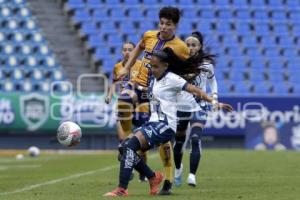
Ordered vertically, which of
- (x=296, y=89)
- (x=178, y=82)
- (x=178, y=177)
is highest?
(x=178, y=82)

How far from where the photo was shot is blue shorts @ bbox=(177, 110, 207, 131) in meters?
12.5

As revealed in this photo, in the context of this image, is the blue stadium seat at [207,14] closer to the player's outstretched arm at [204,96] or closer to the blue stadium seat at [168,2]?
the blue stadium seat at [168,2]

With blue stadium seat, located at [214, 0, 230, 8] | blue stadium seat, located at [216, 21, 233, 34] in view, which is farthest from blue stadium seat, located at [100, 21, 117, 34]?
blue stadium seat, located at [214, 0, 230, 8]

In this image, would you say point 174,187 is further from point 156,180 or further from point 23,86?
point 23,86

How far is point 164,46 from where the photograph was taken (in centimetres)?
1177

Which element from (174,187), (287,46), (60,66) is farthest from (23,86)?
(174,187)

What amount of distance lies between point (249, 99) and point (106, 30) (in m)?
7.23

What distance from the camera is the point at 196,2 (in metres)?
33.9

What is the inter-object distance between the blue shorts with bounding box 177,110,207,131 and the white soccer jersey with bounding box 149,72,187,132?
2117mm

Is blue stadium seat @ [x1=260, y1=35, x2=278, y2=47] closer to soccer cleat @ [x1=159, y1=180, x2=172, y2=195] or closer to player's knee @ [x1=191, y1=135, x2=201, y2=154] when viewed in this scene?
player's knee @ [x1=191, y1=135, x2=201, y2=154]

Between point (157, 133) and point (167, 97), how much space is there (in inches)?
19.3

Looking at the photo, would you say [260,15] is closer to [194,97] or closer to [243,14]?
[243,14]

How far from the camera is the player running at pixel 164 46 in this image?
35.6 ft

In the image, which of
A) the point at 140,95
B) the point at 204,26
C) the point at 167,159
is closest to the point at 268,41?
the point at 204,26
